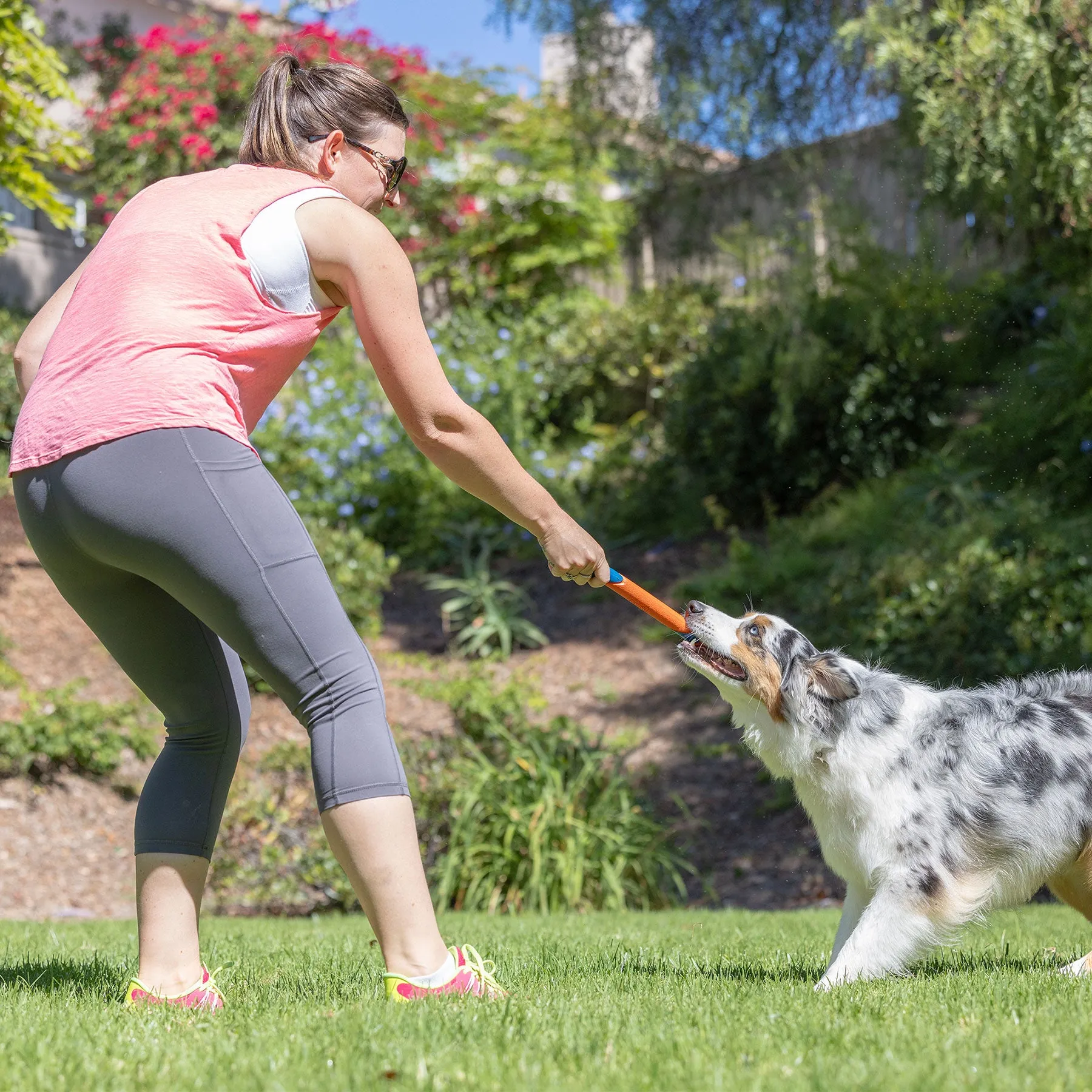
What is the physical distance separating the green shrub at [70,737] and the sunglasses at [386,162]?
5.72 metres

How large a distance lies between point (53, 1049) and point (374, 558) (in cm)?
729

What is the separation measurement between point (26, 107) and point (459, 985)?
6.04 metres

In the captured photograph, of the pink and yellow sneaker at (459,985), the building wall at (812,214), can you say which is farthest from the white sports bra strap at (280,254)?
the building wall at (812,214)

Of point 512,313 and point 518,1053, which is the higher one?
point 512,313

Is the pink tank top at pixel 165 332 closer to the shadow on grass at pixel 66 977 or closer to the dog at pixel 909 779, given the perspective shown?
the shadow on grass at pixel 66 977

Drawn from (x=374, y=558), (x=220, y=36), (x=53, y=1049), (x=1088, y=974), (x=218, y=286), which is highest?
(x=220, y=36)

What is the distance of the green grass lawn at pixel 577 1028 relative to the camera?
2031 mm

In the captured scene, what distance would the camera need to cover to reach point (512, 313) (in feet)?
45.8

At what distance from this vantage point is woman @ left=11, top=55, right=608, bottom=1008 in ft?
8.08

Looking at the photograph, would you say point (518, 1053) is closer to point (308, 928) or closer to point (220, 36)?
point (308, 928)

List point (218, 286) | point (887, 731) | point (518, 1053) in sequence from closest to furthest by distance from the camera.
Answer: point (518, 1053) < point (218, 286) < point (887, 731)

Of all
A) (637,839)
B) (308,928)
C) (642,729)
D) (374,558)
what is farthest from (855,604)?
(308,928)

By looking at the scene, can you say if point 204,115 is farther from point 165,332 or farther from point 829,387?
point 165,332

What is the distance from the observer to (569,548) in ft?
9.37
